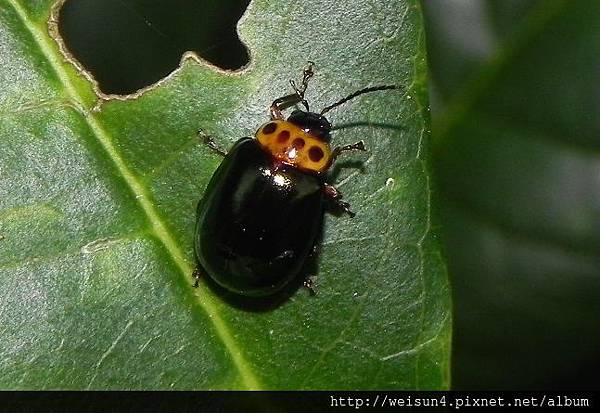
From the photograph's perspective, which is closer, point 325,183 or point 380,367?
point 380,367

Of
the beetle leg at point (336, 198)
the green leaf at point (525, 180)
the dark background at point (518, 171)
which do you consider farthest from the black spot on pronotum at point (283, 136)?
the green leaf at point (525, 180)

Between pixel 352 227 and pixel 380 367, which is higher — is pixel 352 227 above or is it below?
above

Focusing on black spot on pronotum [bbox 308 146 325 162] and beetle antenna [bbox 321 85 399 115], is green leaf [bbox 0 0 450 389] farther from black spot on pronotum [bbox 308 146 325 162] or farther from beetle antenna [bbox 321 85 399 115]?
black spot on pronotum [bbox 308 146 325 162]

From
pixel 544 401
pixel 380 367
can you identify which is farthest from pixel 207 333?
pixel 544 401

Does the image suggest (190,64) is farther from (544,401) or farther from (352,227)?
(544,401)

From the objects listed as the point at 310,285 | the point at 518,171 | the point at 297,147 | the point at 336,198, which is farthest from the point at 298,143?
the point at 518,171

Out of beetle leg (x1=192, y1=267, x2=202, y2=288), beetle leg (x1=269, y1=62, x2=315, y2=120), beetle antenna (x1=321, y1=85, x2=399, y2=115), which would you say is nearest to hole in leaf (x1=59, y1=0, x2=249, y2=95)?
beetle leg (x1=269, y1=62, x2=315, y2=120)

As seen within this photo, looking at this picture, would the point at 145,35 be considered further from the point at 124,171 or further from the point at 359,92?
the point at 359,92
